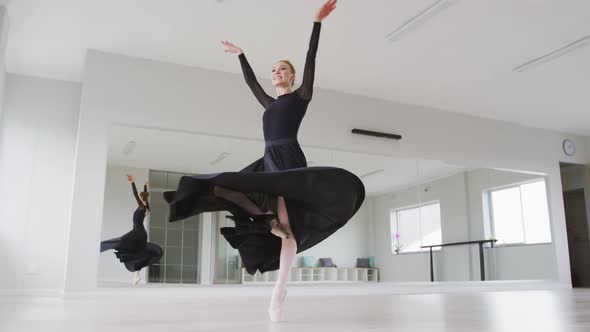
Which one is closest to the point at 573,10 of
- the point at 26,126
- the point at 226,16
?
the point at 226,16

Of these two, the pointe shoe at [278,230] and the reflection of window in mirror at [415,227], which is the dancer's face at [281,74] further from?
the reflection of window in mirror at [415,227]

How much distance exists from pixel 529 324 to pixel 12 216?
20.5 ft

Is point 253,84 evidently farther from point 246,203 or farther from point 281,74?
point 246,203

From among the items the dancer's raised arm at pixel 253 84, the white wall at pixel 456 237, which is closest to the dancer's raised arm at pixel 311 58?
the dancer's raised arm at pixel 253 84

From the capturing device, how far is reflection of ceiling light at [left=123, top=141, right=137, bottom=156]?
241 inches

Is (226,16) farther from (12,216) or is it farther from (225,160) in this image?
(12,216)

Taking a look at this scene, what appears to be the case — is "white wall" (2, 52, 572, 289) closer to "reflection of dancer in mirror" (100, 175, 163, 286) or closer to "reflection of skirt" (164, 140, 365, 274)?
"reflection of dancer in mirror" (100, 175, 163, 286)

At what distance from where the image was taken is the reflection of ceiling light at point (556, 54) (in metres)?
5.95

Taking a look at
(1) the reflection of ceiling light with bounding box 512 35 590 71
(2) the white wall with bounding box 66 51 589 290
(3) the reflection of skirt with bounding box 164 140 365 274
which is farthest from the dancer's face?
(1) the reflection of ceiling light with bounding box 512 35 590 71

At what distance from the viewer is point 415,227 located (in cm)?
806

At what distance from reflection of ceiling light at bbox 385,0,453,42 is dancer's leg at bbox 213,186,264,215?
11.8 ft

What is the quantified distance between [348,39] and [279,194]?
13.1 feet

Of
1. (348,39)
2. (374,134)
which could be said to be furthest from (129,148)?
(374,134)

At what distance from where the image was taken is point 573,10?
208 inches
